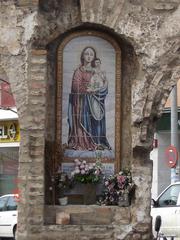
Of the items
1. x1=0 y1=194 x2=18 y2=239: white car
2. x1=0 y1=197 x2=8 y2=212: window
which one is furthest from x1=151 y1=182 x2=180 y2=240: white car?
x1=0 y1=197 x2=8 y2=212: window

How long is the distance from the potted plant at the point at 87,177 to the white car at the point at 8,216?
8.41 m

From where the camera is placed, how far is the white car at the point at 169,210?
53.3 feet

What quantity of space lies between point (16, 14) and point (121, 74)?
197cm

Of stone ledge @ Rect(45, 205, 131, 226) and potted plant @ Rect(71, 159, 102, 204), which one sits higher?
potted plant @ Rect(71, 159, 102, 204)

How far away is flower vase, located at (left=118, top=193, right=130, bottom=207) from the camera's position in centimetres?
1188

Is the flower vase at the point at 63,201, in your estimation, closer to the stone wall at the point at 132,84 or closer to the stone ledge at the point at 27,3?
the stone wall at the point at 132,84

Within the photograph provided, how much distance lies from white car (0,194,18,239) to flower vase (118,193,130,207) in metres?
8.75

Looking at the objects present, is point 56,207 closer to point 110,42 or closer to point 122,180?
point 122,180

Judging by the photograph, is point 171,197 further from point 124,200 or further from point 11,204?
point 11,204

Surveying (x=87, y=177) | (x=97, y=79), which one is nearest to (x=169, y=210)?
(x=87, y=177)

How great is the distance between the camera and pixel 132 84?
1212 cm

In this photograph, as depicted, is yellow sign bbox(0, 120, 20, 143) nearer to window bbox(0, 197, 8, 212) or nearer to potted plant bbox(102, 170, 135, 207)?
window bbox(0, 197, 8, 212)

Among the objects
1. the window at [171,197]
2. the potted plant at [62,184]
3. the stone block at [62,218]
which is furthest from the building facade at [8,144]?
the stone block at [62,218]

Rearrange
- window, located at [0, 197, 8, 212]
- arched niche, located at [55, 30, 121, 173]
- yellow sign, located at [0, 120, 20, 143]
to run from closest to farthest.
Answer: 1. arched niche, located at [55, 30, 121, 173]
2. window, located at [0, 197, 8, 212]
3. yellow sign, located at [0, 120, 20, 143]
